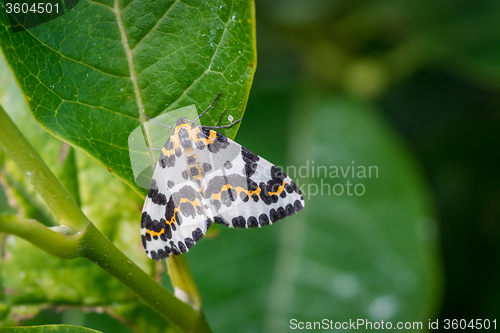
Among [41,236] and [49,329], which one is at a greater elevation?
[41,236]

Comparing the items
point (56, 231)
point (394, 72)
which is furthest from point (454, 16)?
point (56, 231)

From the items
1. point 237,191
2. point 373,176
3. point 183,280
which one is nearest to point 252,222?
point 237,191

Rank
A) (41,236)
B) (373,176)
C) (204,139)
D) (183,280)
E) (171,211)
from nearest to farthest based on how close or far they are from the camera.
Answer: (41,236) < (183,280) < (171,211) < (204,139) < (373,176)

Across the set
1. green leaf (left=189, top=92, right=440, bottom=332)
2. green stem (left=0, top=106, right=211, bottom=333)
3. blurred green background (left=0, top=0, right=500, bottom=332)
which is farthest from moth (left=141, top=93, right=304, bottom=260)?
green leaf (left=189, top=92, right=440, bottom=332)

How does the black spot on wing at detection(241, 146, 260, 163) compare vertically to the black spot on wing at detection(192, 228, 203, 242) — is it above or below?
above

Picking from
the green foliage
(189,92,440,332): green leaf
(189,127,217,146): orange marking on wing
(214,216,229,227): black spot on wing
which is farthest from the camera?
(189,92,440,332): green leaf

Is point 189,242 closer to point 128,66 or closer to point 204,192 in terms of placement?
point 204,192

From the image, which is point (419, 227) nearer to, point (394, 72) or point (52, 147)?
point (394, 72)

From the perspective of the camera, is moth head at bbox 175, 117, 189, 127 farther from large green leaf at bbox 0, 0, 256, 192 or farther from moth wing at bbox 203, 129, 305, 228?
moth wing at bbox 203, 129, 305, 228
